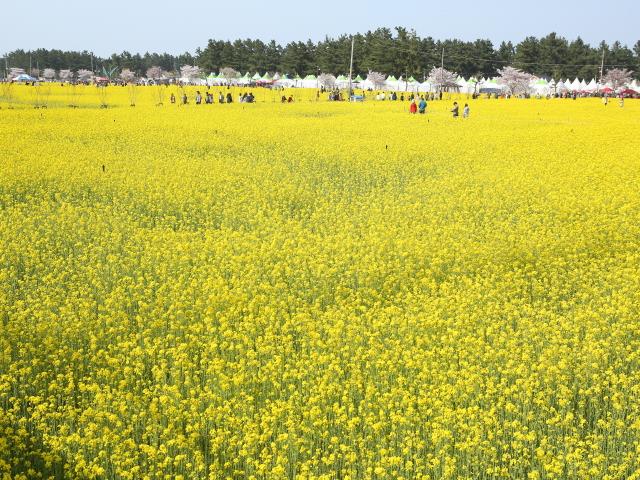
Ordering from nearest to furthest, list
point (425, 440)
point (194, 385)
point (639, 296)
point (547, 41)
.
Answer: point (425, 440) < point (194, 385) < point (639, 296) < point (547, 41)

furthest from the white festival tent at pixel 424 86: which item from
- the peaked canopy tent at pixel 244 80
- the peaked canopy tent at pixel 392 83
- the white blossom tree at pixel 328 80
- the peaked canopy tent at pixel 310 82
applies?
the peaked canopy tent at pixel 244 80

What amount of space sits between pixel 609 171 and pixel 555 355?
54.5 feet

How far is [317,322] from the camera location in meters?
11.3

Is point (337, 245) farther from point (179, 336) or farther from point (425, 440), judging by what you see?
point (425, 440)

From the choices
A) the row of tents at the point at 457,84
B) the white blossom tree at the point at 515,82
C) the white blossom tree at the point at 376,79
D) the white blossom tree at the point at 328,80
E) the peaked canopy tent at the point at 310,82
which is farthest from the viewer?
the peaked canopy tent at the point at 310,82

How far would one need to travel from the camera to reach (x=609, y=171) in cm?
2506

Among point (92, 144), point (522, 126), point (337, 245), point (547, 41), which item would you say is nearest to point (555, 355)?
point (337, 245)

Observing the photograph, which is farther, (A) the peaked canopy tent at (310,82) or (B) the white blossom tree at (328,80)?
(A) the peaked canopy tent at (310,82)

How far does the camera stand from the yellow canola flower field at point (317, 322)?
8.00 m

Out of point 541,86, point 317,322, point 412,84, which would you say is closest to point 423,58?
point 412,84

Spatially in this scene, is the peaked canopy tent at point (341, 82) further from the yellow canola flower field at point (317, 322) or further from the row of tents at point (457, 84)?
the yellow canola flower field at point (317, 322)

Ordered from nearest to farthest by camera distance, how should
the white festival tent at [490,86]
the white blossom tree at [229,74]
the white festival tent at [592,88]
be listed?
the white festival tent at [592,88] < the white festival tent at [490,86] < the white blossom tree at [229,74]

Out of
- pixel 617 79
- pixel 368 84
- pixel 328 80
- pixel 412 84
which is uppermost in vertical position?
pixel 617 79

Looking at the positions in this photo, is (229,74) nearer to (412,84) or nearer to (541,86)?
(412,84)
